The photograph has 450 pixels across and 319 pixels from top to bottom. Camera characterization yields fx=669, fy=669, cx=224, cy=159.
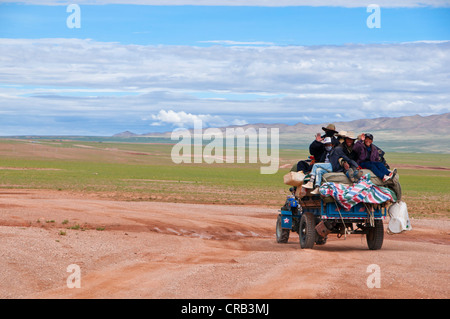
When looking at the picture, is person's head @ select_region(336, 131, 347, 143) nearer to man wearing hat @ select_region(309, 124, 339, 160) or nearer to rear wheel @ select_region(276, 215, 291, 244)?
man wearing hat @ select_region(309, 124, 339, 160)

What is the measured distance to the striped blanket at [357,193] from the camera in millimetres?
15414

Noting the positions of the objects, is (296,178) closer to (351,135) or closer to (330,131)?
(330,131)

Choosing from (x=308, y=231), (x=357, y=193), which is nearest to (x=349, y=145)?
(x=357, y=193)

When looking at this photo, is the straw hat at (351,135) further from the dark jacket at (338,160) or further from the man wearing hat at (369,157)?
the dark jacket at (338,160)

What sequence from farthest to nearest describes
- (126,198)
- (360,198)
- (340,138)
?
(126,198)
(340,138)
(360,198)

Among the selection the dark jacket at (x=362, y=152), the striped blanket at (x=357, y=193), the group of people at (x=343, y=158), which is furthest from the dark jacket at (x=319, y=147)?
the striped blanket at (x=357, y=193)

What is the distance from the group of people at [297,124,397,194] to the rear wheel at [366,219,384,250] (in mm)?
1443

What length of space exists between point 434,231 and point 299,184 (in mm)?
10333

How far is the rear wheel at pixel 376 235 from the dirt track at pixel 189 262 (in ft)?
0.86

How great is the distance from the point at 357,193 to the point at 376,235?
73.4 inches

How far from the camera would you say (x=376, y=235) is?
1678 cm

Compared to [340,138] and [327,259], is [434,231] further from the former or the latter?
[327,259]
